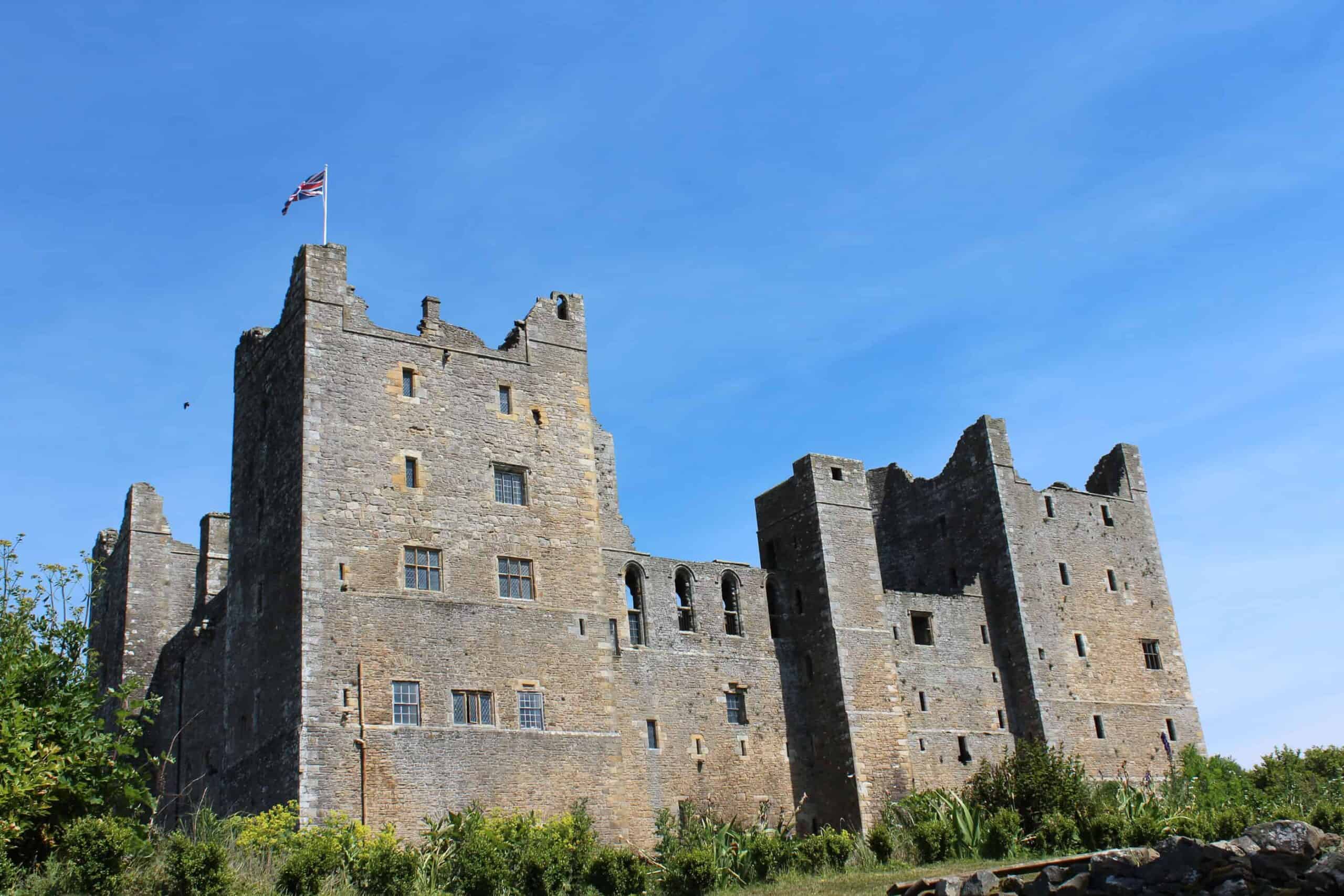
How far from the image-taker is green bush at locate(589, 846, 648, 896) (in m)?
27.9

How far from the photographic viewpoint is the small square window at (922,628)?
151ft

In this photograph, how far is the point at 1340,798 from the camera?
43.1m

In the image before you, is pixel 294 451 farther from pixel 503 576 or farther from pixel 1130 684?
pixel 1130 684

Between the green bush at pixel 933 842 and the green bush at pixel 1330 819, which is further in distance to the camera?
the green bush at pixel 1330 819

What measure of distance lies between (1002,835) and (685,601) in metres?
12.6

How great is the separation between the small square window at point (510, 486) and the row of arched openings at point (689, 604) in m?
5.45

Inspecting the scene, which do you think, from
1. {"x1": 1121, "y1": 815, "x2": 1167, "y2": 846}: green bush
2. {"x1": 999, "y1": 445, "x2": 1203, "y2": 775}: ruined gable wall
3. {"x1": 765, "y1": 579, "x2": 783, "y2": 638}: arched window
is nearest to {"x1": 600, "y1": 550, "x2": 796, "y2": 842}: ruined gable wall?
{"x1": 765, "y1": 579, "x2": 783, "y2": 638}: arched window

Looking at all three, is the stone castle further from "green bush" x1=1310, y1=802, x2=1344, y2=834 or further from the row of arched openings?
"green bush" x1=1310, y1=802, x2=1344, y2=834

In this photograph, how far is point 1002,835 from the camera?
33.1 metres

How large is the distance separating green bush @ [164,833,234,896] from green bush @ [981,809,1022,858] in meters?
17.8

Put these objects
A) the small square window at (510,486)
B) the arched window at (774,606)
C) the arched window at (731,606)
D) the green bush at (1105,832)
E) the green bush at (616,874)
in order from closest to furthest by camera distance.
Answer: the green bush at (616,874) < the green bush at (1105,832) < the small square window at (510,486) < the arched window at (731,606) < the arched window at (774,606)

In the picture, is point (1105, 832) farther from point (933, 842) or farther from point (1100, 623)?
point (1100, 623)

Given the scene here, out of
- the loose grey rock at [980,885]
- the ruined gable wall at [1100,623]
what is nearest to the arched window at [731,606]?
the ruined gable wall at [1100,623]

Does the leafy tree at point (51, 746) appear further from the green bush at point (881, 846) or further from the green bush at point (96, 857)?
the green bush at point (881, 846)
